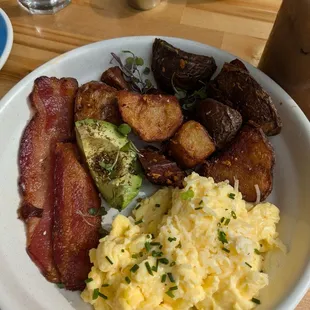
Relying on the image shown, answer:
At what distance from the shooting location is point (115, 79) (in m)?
1.84

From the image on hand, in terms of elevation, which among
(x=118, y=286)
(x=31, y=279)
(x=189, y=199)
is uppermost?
(x=189, y=199)

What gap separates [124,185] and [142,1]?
1212 millimetres

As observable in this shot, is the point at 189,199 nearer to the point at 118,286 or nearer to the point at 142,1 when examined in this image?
the point at 118,286

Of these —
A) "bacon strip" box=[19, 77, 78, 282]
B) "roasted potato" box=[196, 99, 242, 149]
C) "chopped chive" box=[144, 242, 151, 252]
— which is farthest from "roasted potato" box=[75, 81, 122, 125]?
"chopped chive" box=[144, 242, 151, 252]

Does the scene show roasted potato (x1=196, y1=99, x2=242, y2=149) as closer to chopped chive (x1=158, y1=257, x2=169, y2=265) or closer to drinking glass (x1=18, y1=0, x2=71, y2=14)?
chopped chive (x1=158, y1=257, x2=169, y2=265)

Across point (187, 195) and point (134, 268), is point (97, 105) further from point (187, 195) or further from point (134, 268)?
point (134, 268)

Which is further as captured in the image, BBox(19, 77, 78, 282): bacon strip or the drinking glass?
the drinking glass

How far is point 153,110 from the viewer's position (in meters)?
1.73

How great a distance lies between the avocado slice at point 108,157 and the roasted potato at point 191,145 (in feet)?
0.54

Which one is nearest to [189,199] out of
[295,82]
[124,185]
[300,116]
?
[124,185]

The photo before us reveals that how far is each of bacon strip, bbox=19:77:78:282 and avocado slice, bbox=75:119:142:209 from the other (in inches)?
4.9

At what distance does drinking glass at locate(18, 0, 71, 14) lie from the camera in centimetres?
243

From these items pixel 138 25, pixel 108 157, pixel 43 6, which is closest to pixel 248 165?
pixel 108 157

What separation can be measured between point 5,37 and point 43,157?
787 millimetres
